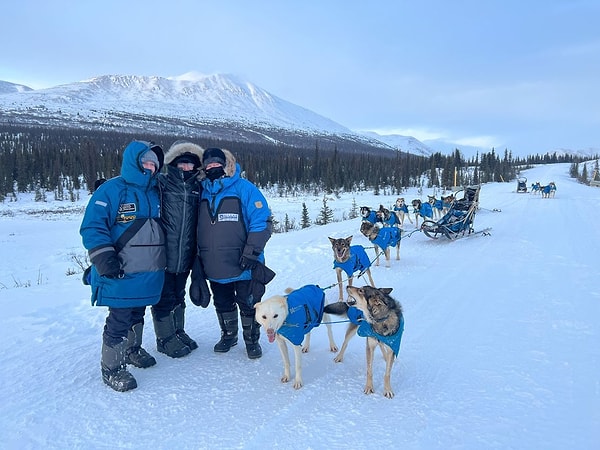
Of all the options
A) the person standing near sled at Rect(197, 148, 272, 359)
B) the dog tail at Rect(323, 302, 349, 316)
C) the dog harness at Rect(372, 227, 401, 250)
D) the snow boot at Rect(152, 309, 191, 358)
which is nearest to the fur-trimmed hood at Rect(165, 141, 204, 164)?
the person standing near sled at Rect(197, 148, 272, 359)

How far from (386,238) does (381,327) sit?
4.46 m

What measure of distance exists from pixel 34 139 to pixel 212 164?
82917 millimetres

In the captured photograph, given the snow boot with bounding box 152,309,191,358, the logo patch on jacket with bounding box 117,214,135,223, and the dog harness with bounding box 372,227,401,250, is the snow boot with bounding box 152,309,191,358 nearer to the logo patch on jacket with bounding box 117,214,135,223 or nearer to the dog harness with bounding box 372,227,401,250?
the logo patch on jacket with bounding box 117,214,135,223

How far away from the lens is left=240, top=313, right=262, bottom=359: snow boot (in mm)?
3811

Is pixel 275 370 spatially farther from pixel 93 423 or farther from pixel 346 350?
pixel 93 423

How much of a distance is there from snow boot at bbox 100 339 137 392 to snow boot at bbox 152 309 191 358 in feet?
1.83

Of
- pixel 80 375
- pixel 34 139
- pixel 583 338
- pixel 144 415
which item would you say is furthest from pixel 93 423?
pixel 34 139

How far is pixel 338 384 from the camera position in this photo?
3365 mm

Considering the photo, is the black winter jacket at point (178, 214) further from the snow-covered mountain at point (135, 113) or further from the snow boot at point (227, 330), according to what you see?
the snow-covered mountain at point (135, 113)

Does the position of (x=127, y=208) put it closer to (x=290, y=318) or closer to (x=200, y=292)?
(x=200, y=292)

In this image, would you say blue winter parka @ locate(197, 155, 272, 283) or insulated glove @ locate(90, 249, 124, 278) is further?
blue winter parka @ locate(197, 155, 272, 283)

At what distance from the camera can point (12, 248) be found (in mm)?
13297

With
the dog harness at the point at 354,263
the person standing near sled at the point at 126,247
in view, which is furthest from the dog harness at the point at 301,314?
the dog harness at the point at 354,263

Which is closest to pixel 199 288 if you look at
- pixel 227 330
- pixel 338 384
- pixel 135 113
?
pixel 227 330
